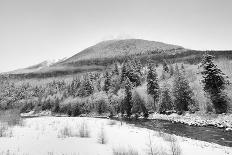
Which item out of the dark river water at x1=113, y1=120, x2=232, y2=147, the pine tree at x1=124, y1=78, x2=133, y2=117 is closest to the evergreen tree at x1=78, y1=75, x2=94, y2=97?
the pine tree at x1=124, y1=78, x2=133, y2=117

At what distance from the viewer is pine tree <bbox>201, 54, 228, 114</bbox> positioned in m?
41.2

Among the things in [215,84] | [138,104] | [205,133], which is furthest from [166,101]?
[205,133]

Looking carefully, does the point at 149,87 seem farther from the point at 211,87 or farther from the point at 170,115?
the point at 211,87

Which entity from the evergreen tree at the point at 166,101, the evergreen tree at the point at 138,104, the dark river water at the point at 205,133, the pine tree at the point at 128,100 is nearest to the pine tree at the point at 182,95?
the evergreen tree at the point at 166,101

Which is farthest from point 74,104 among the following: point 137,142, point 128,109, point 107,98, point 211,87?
point 137,142

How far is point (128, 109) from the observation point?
6016 centimetres

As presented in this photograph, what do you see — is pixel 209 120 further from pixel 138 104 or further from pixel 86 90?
pixel 86 90

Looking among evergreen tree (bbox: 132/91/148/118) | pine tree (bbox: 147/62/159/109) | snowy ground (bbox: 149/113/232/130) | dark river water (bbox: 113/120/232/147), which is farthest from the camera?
pine tree (bbox: 147/62/159/109)

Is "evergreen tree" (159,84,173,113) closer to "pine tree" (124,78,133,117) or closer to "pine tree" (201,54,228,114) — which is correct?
"pine tree" (124,78,133,117)

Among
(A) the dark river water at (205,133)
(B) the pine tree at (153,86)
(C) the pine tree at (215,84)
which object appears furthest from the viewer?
(B) the pine tree at (153,86)

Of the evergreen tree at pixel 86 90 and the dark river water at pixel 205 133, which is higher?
the evergreen tree at pixel 86 90

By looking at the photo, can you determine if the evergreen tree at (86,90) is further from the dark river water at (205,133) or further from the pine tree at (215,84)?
the dark river water at (205,133)

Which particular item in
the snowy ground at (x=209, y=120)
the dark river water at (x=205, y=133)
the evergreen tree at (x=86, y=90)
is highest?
the evergreen tree at (x=86, y=90)

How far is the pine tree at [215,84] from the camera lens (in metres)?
41.2
